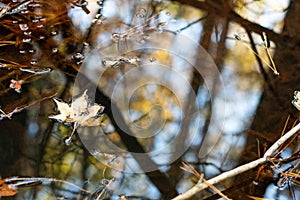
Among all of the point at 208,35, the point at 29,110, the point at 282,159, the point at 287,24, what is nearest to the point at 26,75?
the point at 29,110

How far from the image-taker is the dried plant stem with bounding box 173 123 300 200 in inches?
41.9

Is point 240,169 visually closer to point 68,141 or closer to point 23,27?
point 68,141

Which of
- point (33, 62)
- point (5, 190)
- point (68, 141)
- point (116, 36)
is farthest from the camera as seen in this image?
point (116, 36)

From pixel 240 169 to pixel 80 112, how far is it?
464 millimetres

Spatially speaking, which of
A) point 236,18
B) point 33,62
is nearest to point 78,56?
point 33,62

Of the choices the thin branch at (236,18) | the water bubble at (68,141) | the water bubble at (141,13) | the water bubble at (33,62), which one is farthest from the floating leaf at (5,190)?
the thin branch at (236,18)

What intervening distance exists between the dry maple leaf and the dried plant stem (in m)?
0.32

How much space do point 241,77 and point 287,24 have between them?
338 mm

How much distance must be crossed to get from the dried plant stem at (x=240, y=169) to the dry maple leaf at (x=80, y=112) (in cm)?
32

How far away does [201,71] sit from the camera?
1322 mm

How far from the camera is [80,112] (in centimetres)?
120

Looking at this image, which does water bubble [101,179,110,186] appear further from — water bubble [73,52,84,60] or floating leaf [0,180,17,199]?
water bubble [73,52,84,60]

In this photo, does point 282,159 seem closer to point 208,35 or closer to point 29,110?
point 208,35

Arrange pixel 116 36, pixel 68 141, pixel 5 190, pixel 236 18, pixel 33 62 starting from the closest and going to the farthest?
1. pixel 5 190
2. pixel 68 141
3. pixel 33 62
4. pixel 116 36
5. pixel 236 18
